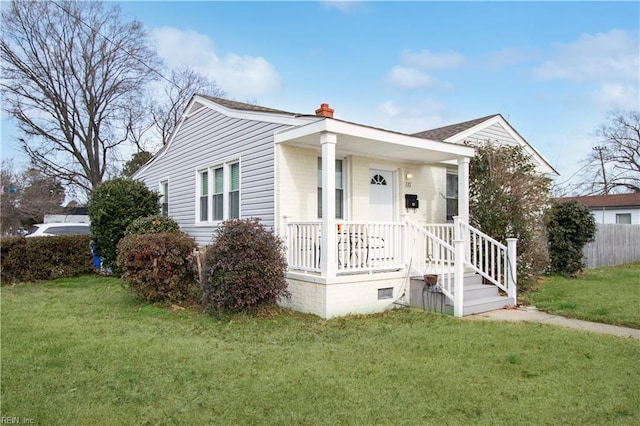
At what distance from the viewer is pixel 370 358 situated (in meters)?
4.95

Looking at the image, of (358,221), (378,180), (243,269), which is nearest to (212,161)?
(378,180)

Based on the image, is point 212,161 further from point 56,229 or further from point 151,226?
point 56,229

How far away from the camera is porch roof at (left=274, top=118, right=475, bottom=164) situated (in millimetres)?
7504

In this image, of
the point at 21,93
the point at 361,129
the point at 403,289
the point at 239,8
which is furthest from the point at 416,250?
the point at 21,93

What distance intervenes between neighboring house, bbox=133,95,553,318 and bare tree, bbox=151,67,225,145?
68.2ft

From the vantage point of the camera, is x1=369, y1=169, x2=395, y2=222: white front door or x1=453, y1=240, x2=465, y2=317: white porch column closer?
x1=453, y1=240, x2=465, y2=317: white porch column

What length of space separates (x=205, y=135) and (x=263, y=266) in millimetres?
5522

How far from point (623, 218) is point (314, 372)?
2779cm

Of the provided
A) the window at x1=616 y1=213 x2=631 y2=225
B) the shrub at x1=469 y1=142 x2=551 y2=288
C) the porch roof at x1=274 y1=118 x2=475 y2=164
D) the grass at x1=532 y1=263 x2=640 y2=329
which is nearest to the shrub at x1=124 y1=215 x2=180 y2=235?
the porch roof at x1=274 y1=118 x2=475 y2=164

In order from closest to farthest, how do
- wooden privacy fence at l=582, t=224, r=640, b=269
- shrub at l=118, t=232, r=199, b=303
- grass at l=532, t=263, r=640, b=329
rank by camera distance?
grass at l=532, t=263, r=640, b=329
shrub at l=118, t=232, r=199, b=303
wooden privacy fence at l=582, t=224, r=640, b=269

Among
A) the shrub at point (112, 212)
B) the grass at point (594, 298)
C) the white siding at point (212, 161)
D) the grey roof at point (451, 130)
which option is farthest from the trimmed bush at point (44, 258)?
the grass at point (594, 298)

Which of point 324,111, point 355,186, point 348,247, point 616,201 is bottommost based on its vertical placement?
point 348,247

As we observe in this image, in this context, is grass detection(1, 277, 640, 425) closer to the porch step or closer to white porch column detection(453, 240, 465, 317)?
white porch column detection(453, 240, 465, 317)

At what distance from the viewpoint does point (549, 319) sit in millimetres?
6996
